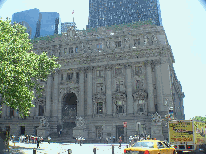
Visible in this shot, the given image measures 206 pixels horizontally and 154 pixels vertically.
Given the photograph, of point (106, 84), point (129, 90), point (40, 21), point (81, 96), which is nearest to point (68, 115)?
point (81, 96)

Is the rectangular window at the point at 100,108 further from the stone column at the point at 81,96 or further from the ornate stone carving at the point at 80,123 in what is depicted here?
the ornate stone carving at the point at 80,123

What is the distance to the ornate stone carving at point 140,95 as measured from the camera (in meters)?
45.3

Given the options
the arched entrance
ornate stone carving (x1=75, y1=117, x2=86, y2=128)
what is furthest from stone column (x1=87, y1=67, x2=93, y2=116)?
the arched entrance

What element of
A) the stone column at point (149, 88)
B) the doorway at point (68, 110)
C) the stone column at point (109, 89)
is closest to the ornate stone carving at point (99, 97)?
the stone column at point (109, 89)

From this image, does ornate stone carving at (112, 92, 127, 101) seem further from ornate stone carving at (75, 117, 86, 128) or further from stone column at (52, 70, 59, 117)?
stone column at (52, 70, 59, 117)

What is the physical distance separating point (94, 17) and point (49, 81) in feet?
392

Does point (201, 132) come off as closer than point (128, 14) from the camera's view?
Yes

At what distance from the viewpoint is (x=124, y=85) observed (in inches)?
1865

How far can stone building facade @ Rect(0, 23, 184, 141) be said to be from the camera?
1783 inches

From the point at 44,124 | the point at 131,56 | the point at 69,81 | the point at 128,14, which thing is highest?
the point at 128,14

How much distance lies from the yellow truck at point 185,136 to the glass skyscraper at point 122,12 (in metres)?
130

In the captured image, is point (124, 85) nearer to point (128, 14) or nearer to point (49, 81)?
point (49, 81)

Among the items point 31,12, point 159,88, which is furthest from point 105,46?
point 31,12

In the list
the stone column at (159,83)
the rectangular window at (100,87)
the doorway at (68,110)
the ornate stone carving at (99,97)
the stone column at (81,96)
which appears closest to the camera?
the stone column at (159,83)
